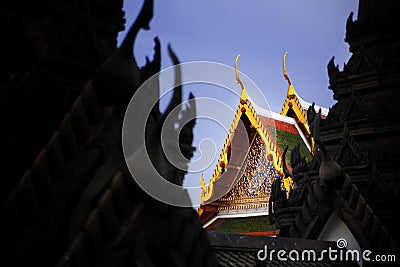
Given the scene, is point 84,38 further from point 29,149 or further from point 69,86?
point 29,149

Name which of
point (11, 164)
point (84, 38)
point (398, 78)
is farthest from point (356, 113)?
point (11, 164)

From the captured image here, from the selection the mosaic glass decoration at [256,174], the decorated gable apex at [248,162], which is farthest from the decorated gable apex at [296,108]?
the mosaic glass decoration at [256,174]

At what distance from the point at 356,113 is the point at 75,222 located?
4473mm

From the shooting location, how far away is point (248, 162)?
13656 mm

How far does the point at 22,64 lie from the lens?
2.64m

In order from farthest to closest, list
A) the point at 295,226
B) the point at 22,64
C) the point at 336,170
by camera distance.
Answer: the point at 295,226
the point at 336,170
the point at 22,64

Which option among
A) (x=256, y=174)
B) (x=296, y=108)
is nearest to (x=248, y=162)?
(x=256, y=174)

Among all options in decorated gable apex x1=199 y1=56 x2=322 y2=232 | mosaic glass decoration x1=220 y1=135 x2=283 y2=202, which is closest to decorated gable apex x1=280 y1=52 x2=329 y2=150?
decorated gable apex x1=199 y1=56 x2=322 y2=232

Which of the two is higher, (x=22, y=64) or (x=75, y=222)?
(x=22, y=64)

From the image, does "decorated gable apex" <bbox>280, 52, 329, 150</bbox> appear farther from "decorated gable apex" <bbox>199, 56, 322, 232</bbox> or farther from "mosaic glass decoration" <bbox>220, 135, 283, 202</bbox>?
"mosaic glass decoration" <bbox>220, 135, 283, 202</bbox>

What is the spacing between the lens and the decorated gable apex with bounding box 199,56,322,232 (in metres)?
13.2

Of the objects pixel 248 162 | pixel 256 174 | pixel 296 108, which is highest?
pixel 296 108

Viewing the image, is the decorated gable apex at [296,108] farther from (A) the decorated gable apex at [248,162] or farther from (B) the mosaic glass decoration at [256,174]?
(B) the mosaic glass decoration at [256,174]

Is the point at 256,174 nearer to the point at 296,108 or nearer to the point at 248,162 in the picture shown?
Answer: the point at 248,162
